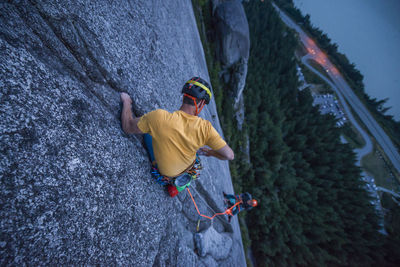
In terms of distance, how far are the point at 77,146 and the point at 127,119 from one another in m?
0.63

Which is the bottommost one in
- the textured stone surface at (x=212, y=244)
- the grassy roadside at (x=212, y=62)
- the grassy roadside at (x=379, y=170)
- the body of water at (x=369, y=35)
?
the textured stone surface at (x=212, y=244)

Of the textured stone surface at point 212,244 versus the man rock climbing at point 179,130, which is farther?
the textured stone surface at point 212,244

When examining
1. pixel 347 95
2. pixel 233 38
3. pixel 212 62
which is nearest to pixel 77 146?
pixel 212 62

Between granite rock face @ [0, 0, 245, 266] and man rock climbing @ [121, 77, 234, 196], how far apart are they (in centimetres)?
39

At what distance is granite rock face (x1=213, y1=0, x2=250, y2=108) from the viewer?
11586 mm

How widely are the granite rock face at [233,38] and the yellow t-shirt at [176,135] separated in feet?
39.6

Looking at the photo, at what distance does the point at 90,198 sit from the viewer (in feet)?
5.15

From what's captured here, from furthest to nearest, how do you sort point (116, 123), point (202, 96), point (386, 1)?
point (386, 1)
point (116, 123)
point (202, 96)

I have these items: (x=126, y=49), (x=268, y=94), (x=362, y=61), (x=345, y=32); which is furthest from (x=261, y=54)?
(x=345, y=32)

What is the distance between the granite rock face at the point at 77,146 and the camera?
3.86ft

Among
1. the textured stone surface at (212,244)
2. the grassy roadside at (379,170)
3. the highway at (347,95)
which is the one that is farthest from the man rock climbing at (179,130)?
the highway at (347,95)

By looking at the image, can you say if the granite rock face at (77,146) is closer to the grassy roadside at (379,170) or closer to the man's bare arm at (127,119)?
the man's bare arm at (127,119)

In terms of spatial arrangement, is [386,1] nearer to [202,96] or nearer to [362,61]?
[362,61]

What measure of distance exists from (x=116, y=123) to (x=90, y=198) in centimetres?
91
